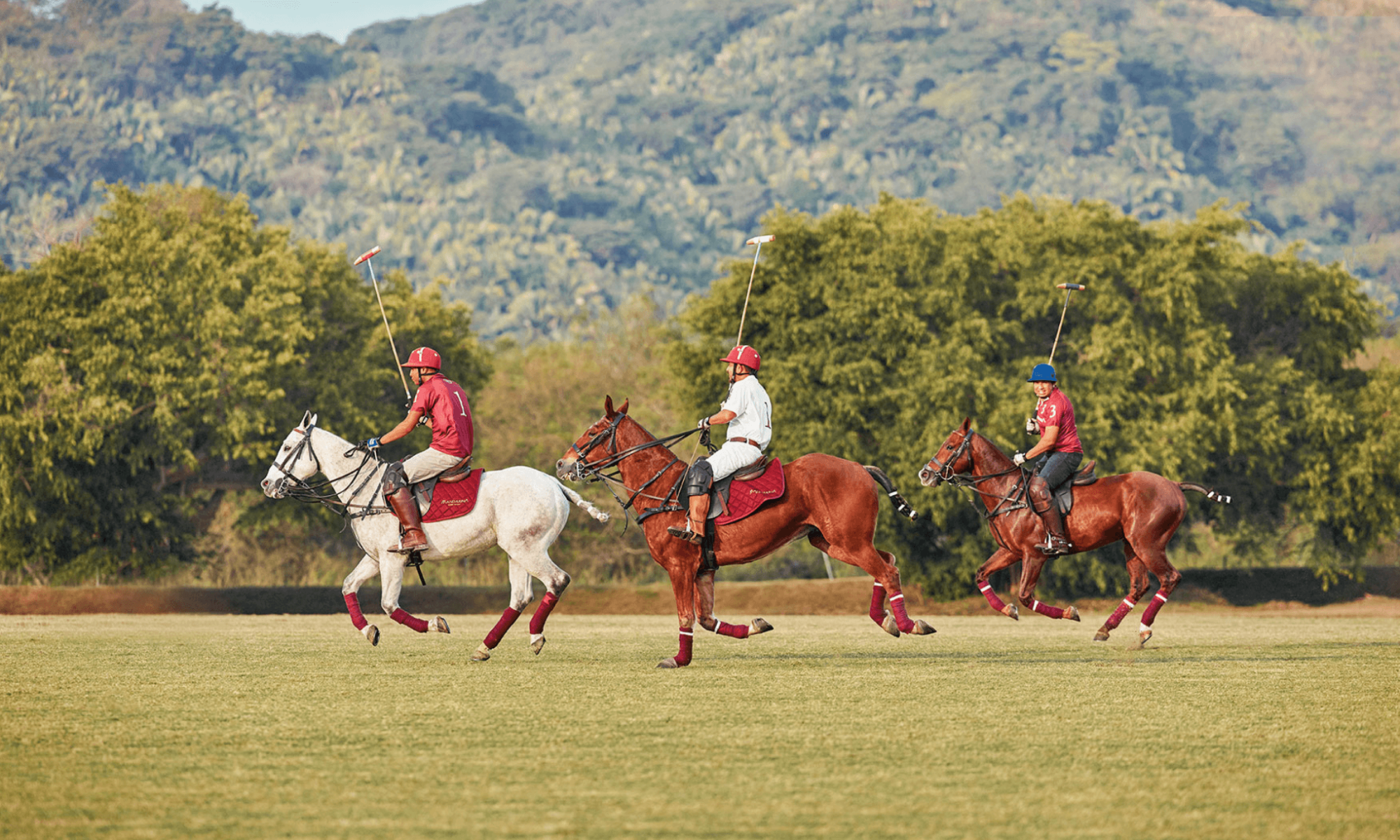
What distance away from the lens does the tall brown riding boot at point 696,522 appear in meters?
12.4

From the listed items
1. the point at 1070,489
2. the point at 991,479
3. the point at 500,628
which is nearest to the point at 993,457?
the point at 991,479

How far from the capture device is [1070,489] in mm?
14461

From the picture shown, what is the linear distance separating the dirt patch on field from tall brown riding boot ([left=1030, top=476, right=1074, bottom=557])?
15.4 metres

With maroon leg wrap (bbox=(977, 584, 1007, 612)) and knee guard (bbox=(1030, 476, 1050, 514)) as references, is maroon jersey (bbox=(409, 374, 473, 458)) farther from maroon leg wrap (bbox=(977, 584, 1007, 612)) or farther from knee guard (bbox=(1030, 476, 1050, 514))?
knee guard (bbox=(1030, 476, 1050, 514))

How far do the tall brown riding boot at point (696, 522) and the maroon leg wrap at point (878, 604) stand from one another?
5.26ft

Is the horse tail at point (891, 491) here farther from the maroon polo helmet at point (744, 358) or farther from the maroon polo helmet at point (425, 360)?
the maroon polo helmet at point (425, 360)

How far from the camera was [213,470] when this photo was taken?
35344mm

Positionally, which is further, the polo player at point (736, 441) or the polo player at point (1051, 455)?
the polo player at point (1051, 455)

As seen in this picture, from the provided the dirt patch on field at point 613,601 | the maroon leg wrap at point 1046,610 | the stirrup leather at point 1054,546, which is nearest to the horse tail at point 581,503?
the maroon leg wrap at point 1046,610

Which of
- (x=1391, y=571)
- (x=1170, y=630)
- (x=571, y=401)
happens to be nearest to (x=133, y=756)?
(x=1170, y=630)

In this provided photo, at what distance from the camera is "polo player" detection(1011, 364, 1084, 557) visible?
46.6ft

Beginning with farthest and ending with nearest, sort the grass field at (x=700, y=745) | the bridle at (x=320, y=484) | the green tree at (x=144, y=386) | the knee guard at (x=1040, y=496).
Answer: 1. the green tree at (x=144, y=386)
2. the knee guard at (x=1040, y=496)
3. the bridle at (x=320, y=484)
4. the grass field at (x=700, y=745)

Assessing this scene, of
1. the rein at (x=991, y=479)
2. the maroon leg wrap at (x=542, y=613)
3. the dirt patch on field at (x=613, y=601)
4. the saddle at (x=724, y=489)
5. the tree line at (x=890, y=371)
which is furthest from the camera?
the tree line at (x=890, y=371)

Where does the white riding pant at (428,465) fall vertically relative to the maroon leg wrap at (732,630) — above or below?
above
